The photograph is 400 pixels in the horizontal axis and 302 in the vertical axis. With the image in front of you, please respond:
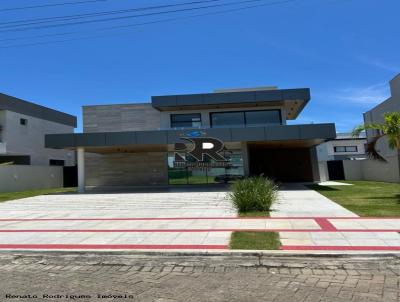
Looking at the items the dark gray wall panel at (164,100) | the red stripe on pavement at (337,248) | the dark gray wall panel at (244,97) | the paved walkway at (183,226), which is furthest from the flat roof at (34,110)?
the red stripe on pavement at (337,248)

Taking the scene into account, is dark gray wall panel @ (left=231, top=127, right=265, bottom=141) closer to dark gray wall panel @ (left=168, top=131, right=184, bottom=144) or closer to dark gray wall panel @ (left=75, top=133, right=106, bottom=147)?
dark gray wall panel @ (left=168, top=131, right=184, bottom=144)

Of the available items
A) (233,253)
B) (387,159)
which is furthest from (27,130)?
(233,253)

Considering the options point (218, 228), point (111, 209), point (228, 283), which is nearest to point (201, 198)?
point (111, 209)

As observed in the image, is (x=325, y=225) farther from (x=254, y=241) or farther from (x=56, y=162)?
(x=56, y=162)

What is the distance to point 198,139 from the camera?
23531 mm

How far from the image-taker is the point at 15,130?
3372cm

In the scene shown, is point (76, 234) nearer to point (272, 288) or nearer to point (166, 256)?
point (166, 256)

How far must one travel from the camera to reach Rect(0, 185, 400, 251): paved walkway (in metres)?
8.77

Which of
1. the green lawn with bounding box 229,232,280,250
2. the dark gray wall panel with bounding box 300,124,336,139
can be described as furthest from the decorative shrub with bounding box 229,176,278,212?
the dark gray wall panel with bounding box 300,124,336,139

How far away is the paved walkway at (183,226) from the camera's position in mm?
8773

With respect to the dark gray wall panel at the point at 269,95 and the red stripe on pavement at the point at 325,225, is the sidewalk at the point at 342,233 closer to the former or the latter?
the red stripe on pavement at the point at 325,225

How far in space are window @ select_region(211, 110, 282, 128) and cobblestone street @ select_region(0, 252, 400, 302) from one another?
21060 millimetres

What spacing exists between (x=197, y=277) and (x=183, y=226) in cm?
481

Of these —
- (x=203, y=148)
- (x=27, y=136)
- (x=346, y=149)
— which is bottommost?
(x=203, y=148)
